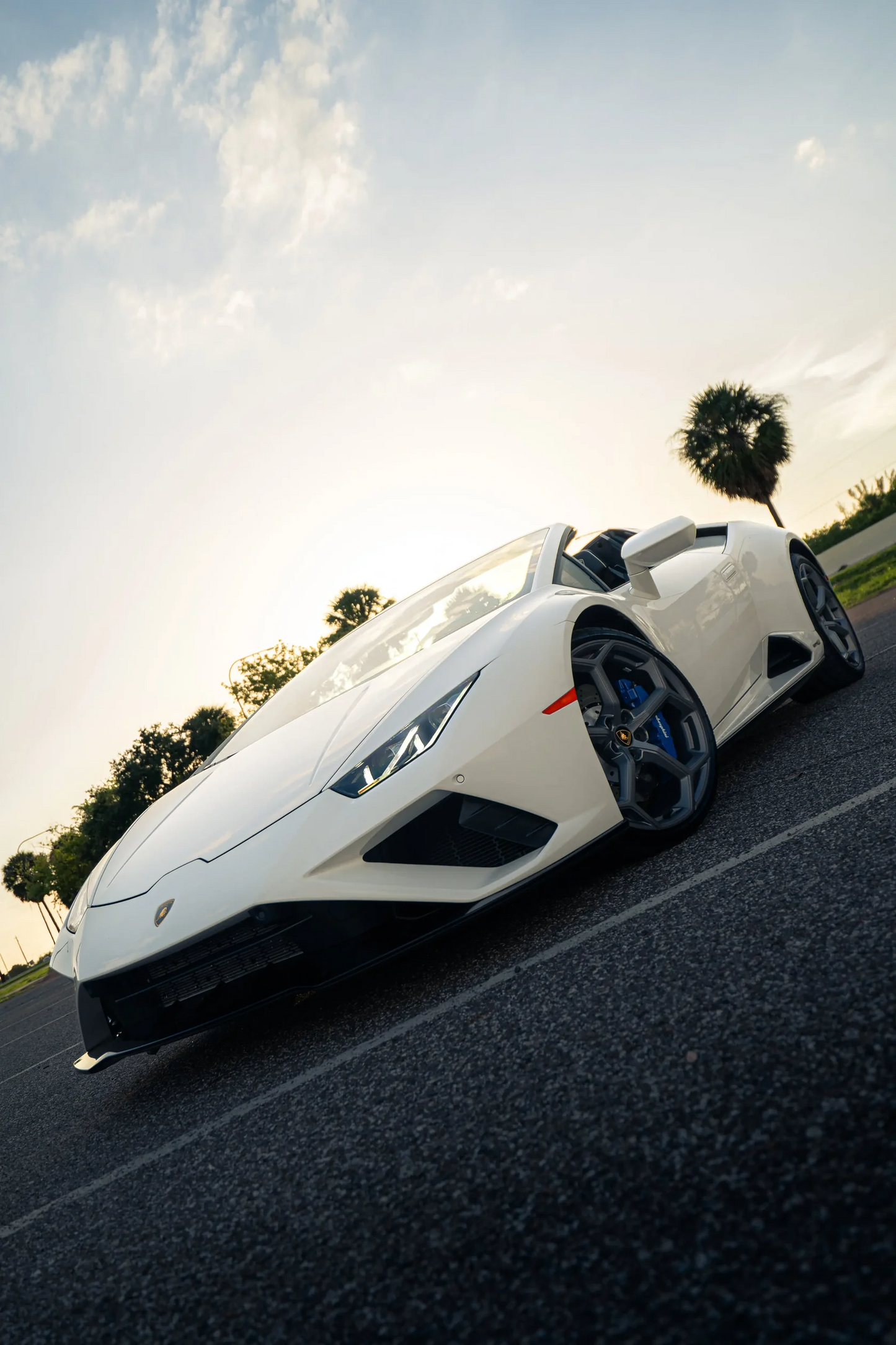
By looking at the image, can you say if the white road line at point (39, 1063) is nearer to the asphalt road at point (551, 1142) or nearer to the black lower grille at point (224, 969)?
the asphalt road at point (551, 1142)

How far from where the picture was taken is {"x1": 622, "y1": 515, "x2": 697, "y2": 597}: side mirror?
345cm

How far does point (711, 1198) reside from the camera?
120 cm

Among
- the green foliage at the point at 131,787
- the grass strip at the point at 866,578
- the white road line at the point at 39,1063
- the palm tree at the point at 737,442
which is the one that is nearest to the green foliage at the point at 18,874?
the green foliage at the point at 131,787

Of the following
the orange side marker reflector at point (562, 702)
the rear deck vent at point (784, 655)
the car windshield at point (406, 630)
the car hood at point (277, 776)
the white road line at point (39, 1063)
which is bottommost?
the white road line at point (39, 1063)

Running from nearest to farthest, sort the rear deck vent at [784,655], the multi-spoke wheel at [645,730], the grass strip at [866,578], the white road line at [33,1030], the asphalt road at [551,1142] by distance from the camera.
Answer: the asphalt road at [551,1142] < the multi-spoke wheel at [645,730] < the rear deck vent at [784,655] < the white road line at [33,1030] < the grass strip at [866,578]

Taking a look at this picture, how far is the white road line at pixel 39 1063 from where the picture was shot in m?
4.26

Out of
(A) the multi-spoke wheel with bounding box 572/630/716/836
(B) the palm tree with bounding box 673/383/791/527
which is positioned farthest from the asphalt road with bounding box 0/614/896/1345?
(B) the palm tree with bounding box 673/383/791/527

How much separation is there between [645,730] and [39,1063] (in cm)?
327

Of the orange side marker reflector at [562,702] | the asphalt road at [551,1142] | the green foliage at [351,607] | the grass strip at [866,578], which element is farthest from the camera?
the green foliage at [351,607]

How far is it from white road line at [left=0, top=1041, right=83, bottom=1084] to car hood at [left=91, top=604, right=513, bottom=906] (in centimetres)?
160

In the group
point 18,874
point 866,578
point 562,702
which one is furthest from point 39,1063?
point 18,874

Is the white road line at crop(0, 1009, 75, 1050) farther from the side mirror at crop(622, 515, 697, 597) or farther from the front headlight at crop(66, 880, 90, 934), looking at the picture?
the side mirror at crop(622, 515, 697, 597)

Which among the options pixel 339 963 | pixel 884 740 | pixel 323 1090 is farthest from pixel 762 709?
pixel 323 1090

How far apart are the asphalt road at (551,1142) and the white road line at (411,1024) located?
0.01 m
